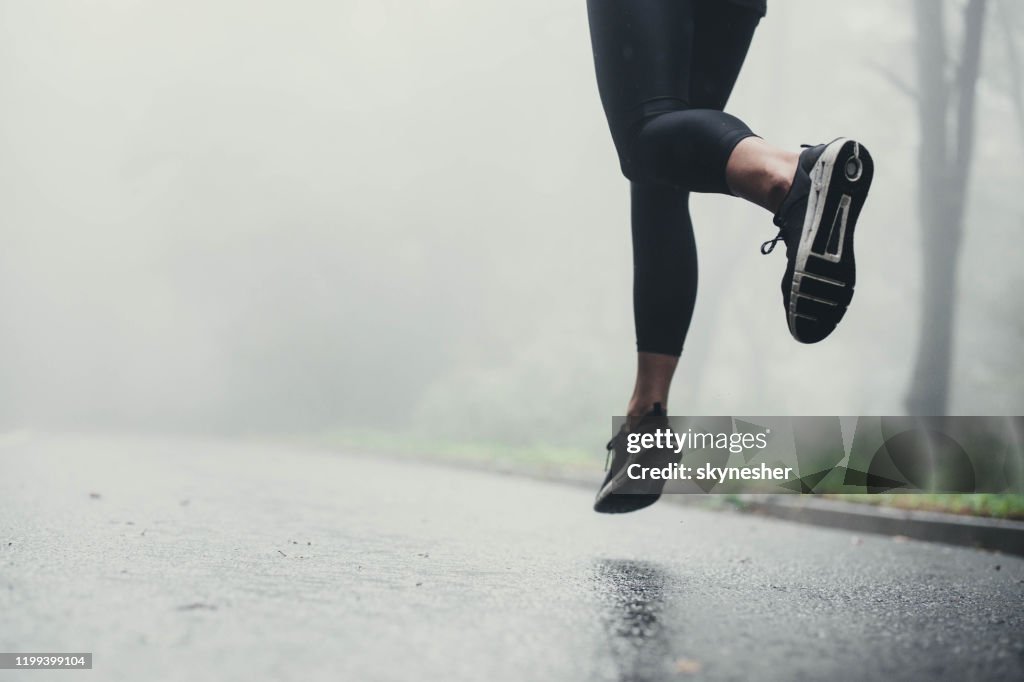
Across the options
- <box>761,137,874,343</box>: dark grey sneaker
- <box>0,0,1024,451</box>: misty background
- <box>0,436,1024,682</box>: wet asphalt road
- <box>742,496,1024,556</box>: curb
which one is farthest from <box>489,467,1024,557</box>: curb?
<box>0,0,1024,451</box>: misty background

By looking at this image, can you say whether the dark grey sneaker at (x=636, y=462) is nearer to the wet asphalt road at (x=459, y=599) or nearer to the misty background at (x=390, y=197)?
the wet asphalt road at (x=459, y=599)

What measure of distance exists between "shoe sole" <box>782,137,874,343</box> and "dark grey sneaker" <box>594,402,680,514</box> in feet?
2.38

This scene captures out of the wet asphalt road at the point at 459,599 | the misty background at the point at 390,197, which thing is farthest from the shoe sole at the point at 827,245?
the misty background at the point at 390,197

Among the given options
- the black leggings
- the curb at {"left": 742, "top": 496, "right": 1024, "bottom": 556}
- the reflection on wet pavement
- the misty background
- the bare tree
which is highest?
the misty background

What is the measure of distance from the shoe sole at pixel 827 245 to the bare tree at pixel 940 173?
7.41 meters

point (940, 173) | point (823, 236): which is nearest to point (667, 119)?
point (823, 236)

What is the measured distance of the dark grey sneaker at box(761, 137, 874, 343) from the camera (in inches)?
87.3

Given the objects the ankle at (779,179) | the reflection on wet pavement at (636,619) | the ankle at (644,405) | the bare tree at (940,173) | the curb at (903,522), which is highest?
the bare tree at (940,173)

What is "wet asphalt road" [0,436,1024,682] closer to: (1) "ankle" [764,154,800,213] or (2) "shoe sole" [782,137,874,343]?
(2) "shoe sole" [782,137,874,343]

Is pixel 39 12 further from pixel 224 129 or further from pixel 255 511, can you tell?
pixel 255 511

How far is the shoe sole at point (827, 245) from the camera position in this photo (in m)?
2.22

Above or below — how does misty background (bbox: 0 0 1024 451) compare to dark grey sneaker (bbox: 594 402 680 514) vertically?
above

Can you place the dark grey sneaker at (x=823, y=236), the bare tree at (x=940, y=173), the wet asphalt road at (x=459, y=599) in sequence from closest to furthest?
the wet asphalt road at (x=459, y=599)
the dark grey sneaker at (x=823, y=236)
the bare tree at (x=940, y=173)

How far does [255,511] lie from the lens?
13.1ft
